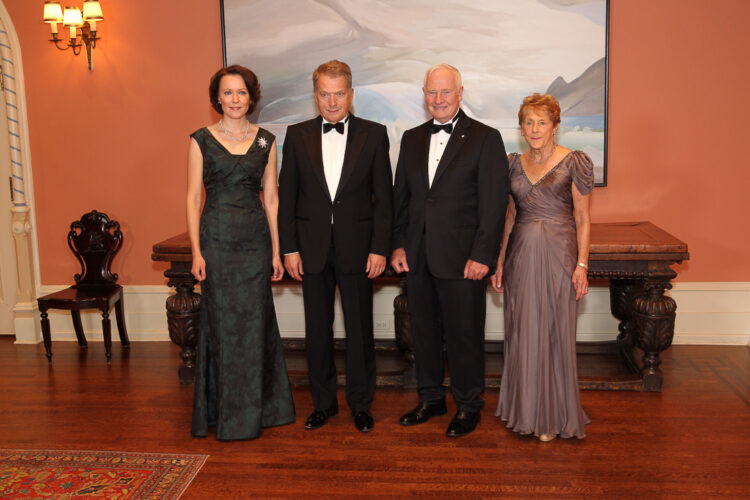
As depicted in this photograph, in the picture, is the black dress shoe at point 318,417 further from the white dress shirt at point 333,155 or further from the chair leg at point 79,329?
the chair leg at point 79,329

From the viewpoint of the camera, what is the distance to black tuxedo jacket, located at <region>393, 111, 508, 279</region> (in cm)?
328

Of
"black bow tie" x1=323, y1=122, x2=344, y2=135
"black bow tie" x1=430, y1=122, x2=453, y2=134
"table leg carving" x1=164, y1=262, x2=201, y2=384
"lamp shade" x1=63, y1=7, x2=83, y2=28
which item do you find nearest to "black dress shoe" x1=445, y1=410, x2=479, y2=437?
"black bow tie" x1=430, y1=122, x2=453, y2=134

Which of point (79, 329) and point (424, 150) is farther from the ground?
point (424, 150)

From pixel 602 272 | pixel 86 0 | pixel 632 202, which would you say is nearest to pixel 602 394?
pixel 602 272

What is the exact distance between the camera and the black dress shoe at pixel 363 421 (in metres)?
3.55

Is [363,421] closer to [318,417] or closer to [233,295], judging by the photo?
[318,417]

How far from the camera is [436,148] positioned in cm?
340

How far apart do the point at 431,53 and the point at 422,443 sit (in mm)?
2649

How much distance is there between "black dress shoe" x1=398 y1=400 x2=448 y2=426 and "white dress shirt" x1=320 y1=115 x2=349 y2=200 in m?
1.23

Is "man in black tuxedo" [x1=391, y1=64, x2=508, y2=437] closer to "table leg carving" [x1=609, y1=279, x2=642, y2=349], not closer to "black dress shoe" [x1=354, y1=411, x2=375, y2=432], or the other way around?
"black dress shoe" [x1=354, y1=411, x2=375, y2=432]

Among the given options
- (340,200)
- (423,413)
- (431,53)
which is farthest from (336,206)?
(431,53)

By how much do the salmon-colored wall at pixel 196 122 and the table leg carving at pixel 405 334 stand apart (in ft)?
5.25

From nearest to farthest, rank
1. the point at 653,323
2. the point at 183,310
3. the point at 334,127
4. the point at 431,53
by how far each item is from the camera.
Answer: the point at 334,127 → the point at 653,323 → the point at 183,310 → the point at 431,53

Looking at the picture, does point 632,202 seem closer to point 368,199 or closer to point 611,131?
point 611,131
